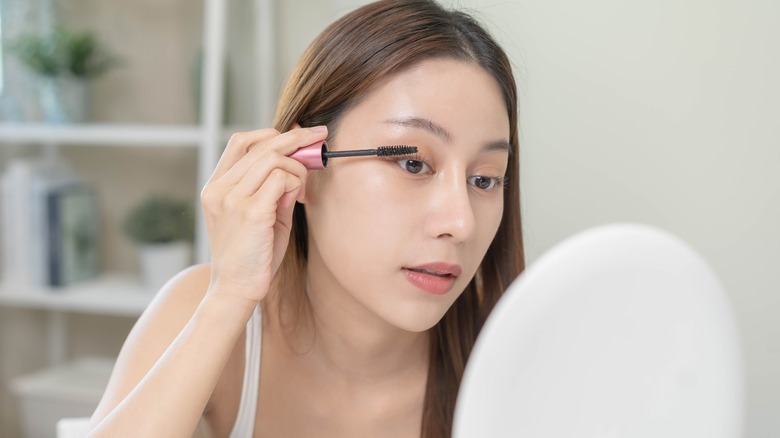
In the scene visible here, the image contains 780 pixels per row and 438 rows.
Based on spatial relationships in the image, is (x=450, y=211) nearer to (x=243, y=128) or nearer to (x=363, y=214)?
(x=363, y=214)

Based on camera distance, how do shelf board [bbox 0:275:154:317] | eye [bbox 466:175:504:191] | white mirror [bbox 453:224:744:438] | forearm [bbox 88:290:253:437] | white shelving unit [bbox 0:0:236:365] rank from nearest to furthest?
white mirror [bbox 453:224:744:438] < forearm [bbox 88:290:253:437] < eye [bbox 466:175:504:191] < white shelving unit [bbox 0:0:236:365] < shelf board [bbox 0:275:154:317]

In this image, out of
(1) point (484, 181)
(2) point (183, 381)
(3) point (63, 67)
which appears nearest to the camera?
(2) point (183, 381)

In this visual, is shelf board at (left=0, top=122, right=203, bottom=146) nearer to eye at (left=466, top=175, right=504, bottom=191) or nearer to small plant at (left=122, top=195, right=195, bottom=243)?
small plant at (left=122, top=195, right=195, bottom=243)

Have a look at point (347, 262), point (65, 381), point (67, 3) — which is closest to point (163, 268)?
point (65, 381)

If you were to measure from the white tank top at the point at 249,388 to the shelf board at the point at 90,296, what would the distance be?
933mm

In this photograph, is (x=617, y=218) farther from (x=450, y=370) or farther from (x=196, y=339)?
(x=196, y=339)

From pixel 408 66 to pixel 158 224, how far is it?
1.29 metres

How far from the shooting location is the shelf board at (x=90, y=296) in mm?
1986

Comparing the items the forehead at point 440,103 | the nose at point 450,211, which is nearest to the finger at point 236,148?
the forehead at point 440,103

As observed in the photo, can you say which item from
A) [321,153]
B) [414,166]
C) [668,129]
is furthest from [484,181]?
[668,129]

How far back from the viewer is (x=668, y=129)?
1.19 meters

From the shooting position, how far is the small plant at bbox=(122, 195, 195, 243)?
2.04 meters

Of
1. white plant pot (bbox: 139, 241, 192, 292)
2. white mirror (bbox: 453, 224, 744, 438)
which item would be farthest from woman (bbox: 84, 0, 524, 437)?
white plant pot (bbox: 139, 241, 192, 292)

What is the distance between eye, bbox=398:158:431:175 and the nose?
0.08ft
